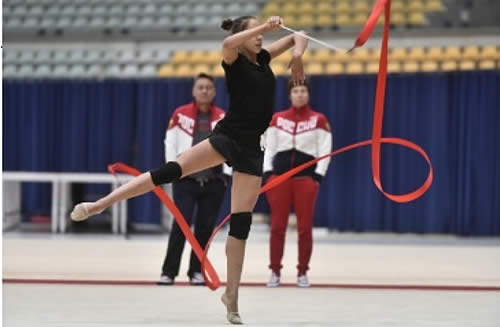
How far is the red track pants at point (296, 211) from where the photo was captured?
5.60m

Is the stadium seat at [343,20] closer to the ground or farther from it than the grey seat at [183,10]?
closer to the ground

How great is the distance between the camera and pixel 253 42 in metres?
3.85

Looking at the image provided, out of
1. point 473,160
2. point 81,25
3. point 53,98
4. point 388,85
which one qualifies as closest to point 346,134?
point 388,85

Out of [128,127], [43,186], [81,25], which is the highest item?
[81,25]

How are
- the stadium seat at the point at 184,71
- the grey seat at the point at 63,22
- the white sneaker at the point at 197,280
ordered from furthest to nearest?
the grey seat at the point at 63,22 < the stadium seat at the point at 184,71 < the white sneaker at the point at 197,280

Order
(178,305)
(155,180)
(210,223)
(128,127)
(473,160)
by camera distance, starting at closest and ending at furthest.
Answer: (155,180), (178,305), (210,223), (473,160), (128,127)

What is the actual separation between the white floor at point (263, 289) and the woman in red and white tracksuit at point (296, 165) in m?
0.30

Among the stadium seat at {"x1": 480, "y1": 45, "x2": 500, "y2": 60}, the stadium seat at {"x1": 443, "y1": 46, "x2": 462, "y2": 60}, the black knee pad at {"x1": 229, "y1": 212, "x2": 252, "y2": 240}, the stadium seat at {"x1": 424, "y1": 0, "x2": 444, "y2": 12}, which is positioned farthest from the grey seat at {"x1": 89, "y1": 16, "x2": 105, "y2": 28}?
the black knee pad at {"x1": 229, "y1": 212, "x2": 252, "y2": 240}

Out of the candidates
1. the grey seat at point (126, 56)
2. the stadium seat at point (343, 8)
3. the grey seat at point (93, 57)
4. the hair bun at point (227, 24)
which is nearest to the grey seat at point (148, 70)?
the grey seat at point (126, 56)

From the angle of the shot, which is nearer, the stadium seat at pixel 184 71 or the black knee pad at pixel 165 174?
the black knee pad at pixel 165 174

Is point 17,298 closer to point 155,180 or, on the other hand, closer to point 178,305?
point 178,305

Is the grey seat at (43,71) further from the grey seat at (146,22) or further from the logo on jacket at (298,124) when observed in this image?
the logo on jacket at (298,124)

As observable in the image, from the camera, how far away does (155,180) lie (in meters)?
3.82

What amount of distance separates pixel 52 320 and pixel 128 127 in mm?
6921
